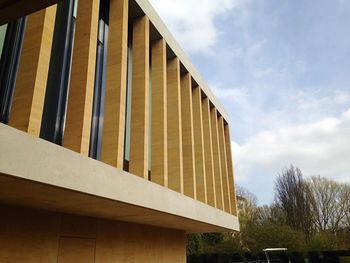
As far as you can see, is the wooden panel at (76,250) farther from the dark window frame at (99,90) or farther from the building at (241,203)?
the building at (241,203)

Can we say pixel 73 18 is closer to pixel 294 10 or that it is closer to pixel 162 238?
pixel 162 238

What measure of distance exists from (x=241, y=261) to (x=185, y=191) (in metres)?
21.6

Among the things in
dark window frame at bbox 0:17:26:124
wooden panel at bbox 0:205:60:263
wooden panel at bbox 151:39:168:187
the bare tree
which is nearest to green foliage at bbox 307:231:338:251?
the bare tree

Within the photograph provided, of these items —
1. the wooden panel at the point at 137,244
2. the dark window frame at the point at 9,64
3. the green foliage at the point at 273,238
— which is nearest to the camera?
the dark window frame at the point at 9,64

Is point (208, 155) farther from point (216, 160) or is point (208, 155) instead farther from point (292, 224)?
point (292, 224)

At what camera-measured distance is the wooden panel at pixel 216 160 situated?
14.3 metres

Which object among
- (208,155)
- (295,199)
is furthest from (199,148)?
(295,199)

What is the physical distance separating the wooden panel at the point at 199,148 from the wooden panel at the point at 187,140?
3.57ft

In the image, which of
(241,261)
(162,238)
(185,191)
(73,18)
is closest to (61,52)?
(73,18)

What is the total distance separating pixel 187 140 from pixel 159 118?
7.83 ft

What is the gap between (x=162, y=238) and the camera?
35.0 feet

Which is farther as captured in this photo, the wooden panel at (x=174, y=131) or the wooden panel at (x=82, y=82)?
the wooden panel at (x=174, y=131)

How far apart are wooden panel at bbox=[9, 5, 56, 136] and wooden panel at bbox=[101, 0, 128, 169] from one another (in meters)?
1.85

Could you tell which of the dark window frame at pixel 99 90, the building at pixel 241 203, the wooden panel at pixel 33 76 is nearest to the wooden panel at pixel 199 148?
the dark window frame at pixel 99 90
